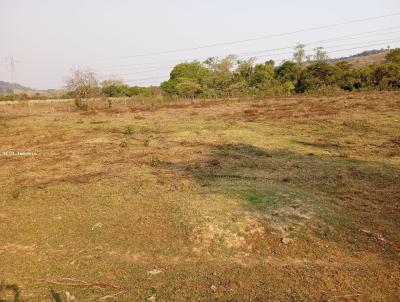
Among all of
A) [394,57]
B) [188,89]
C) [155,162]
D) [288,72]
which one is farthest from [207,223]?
[188,89]

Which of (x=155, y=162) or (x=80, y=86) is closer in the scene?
(x=155, y=162)

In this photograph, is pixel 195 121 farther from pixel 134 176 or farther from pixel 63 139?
pixel 134 176

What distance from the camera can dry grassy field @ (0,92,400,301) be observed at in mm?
4656

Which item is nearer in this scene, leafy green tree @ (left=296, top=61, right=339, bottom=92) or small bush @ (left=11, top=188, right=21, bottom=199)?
small bush @ (left=11, top=188, right=21, bottom=199)

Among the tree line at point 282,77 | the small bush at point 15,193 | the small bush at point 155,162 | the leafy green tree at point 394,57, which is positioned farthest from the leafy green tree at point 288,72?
the small bush at point 15,193

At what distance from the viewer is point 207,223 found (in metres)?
6.09

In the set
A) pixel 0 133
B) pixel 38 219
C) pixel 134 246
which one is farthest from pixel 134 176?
pixel 0 133

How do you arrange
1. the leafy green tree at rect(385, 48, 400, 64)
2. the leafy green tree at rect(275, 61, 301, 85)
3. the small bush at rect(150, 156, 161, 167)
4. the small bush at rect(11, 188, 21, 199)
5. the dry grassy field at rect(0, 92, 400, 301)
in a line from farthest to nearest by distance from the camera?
the leafy green tree at rect(275, 61, 301, 85)
the leafy green tree at rect(385, 48, 400, 64)
the small bush at rect(150, 156, 161, 167)
the small bush at rect(11, 188, 21, 199)
the dry grassy field at rect(0, 92, 400, 301)

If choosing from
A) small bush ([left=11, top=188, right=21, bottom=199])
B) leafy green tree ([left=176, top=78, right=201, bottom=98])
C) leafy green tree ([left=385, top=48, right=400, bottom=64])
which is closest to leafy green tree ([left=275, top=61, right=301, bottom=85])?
leafy green tree ([left=385, top=48, right=400, bottom=64])

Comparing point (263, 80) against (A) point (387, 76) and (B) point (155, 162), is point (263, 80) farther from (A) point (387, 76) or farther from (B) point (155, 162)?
(B) point (155, 162)

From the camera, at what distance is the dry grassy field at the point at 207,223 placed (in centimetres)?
466

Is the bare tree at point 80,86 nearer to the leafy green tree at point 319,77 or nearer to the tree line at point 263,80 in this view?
the tree line at point 263,80

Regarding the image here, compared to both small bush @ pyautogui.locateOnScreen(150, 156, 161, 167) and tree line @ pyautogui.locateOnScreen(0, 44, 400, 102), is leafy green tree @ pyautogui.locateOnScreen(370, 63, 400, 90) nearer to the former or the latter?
tree line @ pyautogui.locateOnScreen(0, 44, 400, 102)

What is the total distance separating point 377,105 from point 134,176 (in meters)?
16.1
